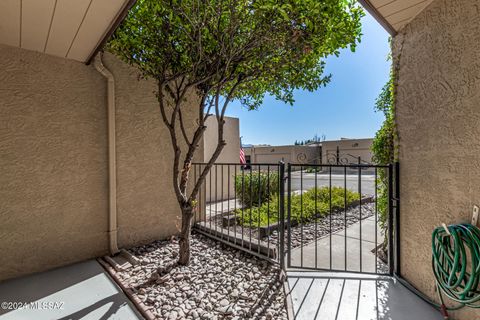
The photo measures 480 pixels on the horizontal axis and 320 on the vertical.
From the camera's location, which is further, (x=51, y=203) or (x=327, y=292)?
(x=51, y=203)

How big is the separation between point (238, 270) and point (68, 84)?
3.28 metres

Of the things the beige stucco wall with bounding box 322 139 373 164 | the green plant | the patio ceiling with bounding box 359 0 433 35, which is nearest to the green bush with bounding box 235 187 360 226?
the green plant

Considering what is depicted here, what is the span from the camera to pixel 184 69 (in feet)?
9.44

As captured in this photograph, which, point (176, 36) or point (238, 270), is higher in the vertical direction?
point (176, 36)

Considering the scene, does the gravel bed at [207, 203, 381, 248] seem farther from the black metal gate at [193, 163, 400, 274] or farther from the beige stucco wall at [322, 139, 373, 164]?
the beige stucco wall at [322, 139, 373, 164]

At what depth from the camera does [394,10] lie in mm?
2174

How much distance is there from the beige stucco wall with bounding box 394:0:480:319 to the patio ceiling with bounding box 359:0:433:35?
75mm

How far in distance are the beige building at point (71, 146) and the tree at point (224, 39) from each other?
0.48 meters

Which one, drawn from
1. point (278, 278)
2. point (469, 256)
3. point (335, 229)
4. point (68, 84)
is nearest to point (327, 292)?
point (278, 278)

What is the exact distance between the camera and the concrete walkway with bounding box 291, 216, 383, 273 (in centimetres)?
289

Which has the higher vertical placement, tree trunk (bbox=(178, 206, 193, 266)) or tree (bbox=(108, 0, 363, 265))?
tree (bbox=(108, 0, 363, 265))

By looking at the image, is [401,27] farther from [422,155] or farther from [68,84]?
[68,84]

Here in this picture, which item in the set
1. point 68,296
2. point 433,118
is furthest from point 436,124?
point 68,296

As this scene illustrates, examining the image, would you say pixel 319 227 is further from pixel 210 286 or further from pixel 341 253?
pixel 210 286
